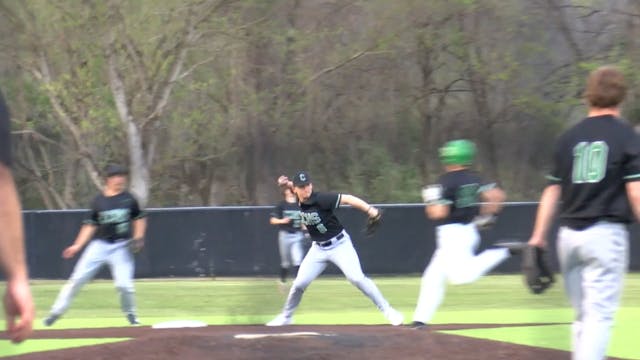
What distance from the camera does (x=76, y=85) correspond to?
81.1ft

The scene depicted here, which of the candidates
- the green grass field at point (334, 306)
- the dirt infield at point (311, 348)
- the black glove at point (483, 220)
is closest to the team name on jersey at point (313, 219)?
the black glove at point (483, 220)

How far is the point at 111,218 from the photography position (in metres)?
10.4

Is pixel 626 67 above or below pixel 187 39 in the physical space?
below

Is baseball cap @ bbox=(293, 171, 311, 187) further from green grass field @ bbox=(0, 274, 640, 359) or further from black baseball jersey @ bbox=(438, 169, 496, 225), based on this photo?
green grass field @ bbox=(0, 274, 640, 359)

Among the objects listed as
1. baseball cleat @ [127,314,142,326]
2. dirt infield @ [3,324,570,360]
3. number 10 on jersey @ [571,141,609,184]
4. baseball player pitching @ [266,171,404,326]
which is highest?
number 10 on jersey @ [571,141,609,184]

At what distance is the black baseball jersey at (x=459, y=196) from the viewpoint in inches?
328

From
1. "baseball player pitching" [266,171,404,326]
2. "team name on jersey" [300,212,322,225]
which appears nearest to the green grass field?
"baseball player pitching" [266,171,404,326]

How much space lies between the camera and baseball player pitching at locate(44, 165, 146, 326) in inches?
404

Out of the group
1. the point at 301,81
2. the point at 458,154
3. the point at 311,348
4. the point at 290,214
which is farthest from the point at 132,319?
the point at 301,81

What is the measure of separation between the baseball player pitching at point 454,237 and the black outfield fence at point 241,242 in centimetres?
1041

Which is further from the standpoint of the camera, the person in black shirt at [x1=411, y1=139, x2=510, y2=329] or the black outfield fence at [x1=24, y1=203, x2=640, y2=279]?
the black outfield fence at [x1=24, y1=203, x2=640, y2=279]

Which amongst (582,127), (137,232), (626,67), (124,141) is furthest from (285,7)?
(582,127)

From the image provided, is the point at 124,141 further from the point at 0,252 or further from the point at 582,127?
the point at 0,252

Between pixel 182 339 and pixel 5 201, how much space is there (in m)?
4.44
